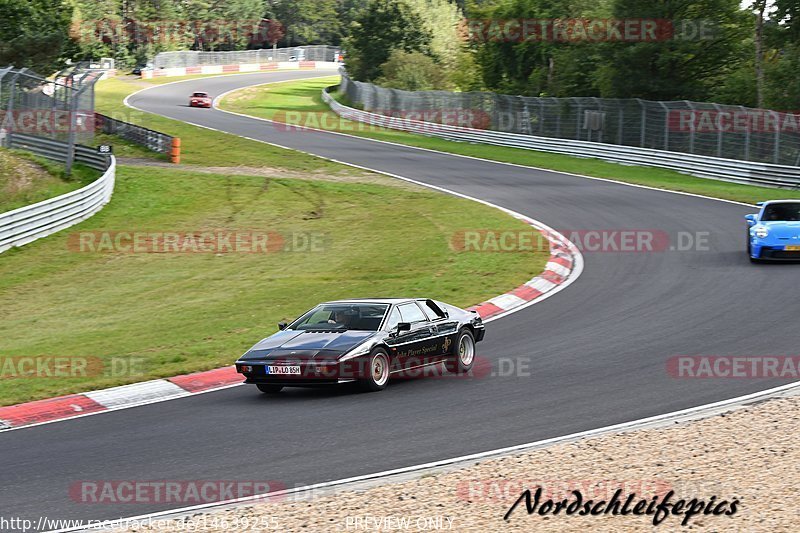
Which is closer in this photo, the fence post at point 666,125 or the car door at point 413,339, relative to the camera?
the car door at point 413,339

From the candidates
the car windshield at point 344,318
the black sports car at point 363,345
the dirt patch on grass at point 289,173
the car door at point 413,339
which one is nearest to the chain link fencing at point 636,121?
the dirt patch on grass at point 289,173

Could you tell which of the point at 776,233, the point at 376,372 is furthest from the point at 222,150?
the point at 376,372

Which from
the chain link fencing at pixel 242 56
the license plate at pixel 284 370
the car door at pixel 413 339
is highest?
the chain link fencing at pixel 242 56

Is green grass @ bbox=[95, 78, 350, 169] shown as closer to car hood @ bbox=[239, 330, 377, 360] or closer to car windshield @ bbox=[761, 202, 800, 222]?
car windshield @ bbox=[761, 202, 800, 222]

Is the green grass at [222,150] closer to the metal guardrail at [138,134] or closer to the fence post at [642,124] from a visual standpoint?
the metal guardrail at [138,134]

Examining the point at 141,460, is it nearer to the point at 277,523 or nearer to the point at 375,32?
the point at 277,523

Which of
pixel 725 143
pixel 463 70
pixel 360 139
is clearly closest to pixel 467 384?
pixel 725 143

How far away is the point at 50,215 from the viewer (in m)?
25.5

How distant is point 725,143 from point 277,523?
32.7 m

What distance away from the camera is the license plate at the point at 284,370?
11.5m

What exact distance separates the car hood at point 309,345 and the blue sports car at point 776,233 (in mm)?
11302

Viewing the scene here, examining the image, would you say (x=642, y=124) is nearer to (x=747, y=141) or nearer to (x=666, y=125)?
(x=666, y=125)

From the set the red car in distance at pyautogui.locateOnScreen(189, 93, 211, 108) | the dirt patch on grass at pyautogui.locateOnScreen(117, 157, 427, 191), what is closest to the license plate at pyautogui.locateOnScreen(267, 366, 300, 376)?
the dirt patch on grass at pyautogui.locateOnScreen(117, 157, 427, 191)

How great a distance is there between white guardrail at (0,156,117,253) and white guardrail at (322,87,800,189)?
20.9 meters
